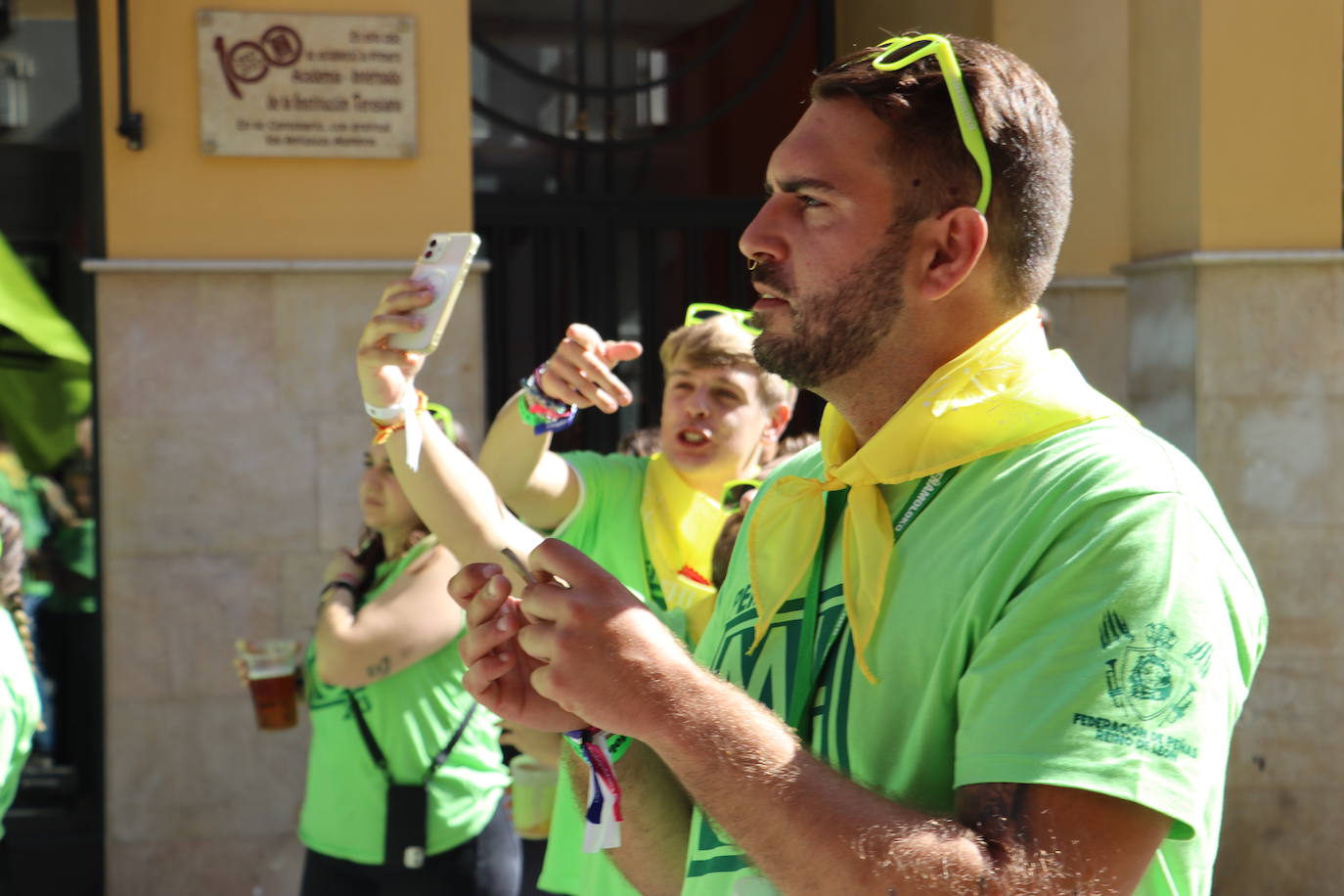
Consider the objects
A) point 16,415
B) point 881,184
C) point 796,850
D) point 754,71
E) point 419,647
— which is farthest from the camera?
point 754,71

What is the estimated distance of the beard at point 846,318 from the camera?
1.43 m

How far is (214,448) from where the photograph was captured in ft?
15.9

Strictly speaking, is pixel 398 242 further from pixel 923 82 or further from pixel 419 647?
pixel 923 82

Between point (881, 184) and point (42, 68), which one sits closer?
point (881, 184)

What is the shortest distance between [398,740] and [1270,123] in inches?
137

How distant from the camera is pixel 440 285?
2176 millimetres

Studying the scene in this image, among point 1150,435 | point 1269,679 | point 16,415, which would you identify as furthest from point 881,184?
point 16,415

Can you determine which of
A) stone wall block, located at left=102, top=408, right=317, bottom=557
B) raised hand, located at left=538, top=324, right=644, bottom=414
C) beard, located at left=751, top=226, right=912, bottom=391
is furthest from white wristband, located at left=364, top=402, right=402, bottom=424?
stone wall block, located at left=102, top=408, right=317, bottom=557

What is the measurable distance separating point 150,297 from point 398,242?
33.1 inches

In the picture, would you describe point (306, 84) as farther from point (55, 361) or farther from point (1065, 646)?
point (1065, 646)

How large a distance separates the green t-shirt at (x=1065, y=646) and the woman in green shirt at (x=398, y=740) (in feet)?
7.13

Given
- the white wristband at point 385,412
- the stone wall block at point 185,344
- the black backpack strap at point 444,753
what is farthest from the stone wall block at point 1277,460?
the white wristband at point 385,412

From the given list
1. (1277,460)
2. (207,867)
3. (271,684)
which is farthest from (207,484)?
(1277,460)

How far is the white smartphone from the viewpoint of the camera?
7.05 feet
